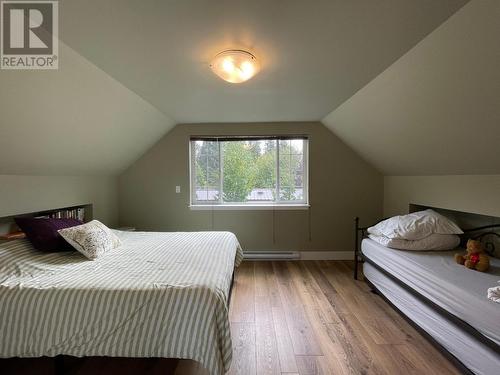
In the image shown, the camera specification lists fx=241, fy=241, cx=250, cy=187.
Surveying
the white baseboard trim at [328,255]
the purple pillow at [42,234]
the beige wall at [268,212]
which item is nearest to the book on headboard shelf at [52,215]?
the purple pillow at [42,234]

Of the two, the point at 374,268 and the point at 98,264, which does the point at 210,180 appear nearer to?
the point at 98,264

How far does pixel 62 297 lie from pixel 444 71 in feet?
9.15

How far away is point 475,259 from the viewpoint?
6.59 feet

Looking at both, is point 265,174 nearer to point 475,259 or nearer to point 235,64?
point 235,64

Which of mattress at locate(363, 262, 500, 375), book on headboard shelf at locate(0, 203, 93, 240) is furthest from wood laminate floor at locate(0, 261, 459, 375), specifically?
book on headboard shelf at locate(0, 203, 93, 240)

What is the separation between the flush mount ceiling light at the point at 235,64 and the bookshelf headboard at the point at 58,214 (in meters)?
2.25

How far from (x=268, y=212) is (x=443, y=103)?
8.35ft

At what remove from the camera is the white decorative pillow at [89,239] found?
2.08m

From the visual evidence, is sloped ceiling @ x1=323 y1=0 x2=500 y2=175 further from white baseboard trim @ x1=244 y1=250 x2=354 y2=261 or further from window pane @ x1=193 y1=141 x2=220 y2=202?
window pane @ x1=193 y1=141 x2=220 y2=202

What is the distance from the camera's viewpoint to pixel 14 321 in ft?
4.62

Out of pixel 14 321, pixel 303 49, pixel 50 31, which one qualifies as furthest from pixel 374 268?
pixel 50 31

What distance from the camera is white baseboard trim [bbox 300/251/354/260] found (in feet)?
12.5

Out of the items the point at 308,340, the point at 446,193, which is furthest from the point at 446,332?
the point at 446,193

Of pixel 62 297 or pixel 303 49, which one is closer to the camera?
pixel 62 297
